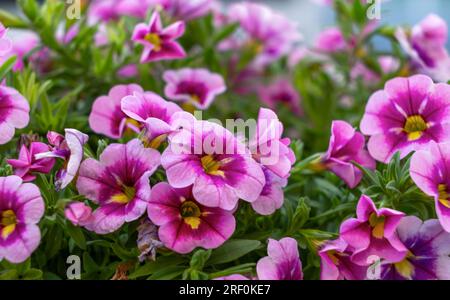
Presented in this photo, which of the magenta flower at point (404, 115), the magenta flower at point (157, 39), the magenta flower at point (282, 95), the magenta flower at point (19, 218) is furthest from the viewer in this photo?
the magenta flower at point (282, 95)

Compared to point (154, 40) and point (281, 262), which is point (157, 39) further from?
point (281, 262)

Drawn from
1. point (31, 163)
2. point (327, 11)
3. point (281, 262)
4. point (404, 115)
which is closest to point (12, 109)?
point (31, 163)

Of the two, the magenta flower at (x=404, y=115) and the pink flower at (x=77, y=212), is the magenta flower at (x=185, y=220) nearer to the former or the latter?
the pink flower at (x=77, y=212)

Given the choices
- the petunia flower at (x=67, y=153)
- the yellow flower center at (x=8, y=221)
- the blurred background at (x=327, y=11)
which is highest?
the petunia flower at (x=67, y=153)

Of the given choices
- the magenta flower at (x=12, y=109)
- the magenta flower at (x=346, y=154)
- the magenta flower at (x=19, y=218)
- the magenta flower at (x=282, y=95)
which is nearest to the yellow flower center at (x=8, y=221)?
the magenta flower at (x=19, y=218)

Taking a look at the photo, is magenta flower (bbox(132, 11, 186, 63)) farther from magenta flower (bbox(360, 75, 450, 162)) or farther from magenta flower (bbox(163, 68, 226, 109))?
magenta flower (bbox(360, 75, 450, 162))

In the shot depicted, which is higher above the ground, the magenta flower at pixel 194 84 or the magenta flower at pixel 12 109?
the magenta flower at pixel 12 109

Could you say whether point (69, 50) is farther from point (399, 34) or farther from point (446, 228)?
point (446, 228)

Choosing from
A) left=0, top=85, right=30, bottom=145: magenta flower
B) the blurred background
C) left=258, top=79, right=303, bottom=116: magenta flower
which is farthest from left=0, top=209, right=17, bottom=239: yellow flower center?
the blurred background
